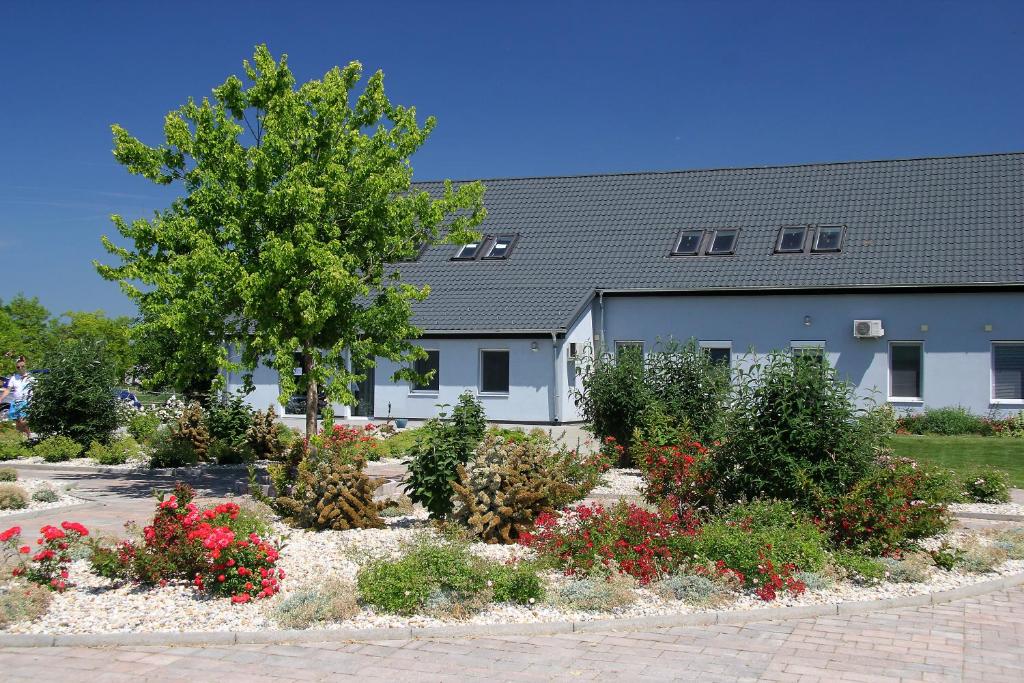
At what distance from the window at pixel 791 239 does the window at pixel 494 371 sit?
752 centimetres

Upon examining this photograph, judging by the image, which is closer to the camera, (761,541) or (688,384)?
(761,541)

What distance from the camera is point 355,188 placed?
13.7 m

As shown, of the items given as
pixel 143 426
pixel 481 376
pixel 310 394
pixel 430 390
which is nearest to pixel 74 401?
pixel 143 426

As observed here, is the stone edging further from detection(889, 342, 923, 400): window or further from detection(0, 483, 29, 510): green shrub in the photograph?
detection(889, 342, 923, 400): window

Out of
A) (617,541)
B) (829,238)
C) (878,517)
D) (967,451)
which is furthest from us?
(829,238)

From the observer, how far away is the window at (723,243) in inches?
1006

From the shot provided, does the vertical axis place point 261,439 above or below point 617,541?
above

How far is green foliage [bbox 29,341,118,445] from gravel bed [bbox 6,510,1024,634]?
948cm

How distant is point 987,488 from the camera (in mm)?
12133

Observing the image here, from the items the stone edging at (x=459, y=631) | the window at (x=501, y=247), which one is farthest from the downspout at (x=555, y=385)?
the stone edging at (x=459, y=631)

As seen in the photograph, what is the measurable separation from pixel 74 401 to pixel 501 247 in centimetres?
1322

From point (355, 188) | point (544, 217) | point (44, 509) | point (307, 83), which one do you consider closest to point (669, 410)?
point (355, 188)

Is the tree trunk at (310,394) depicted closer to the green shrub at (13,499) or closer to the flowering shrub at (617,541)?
the green shrub at (13,499)

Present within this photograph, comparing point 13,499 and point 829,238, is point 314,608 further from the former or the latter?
→ point 829,238
